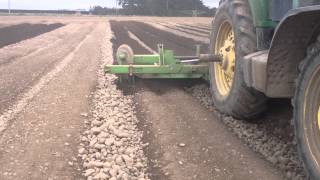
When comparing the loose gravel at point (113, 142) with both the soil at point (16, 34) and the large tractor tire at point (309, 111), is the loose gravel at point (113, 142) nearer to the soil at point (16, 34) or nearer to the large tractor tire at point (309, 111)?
the large tractor tire at point (309, 111)

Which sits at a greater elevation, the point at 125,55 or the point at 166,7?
the point at 166,7

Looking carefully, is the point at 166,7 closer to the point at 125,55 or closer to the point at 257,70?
the point at 125,55

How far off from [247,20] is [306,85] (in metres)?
2.10

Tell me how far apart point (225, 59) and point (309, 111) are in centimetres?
266

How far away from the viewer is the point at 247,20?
570 cm

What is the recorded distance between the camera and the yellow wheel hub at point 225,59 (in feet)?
20.5

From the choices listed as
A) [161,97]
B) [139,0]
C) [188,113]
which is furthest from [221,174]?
[139,0]

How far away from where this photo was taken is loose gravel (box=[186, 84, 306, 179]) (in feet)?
14.9

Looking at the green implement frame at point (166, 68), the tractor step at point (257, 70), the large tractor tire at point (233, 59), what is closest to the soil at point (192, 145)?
the large tractor tire at point (233, 59)

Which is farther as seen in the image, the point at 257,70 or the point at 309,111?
the point at 257,70

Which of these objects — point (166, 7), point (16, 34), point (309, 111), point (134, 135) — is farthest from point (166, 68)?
point (166, 7)

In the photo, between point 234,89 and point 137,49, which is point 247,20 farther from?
point 137,49

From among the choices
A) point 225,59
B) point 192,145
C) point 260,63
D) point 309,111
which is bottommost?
point 192,145

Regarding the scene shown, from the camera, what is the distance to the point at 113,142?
5.26 metres
